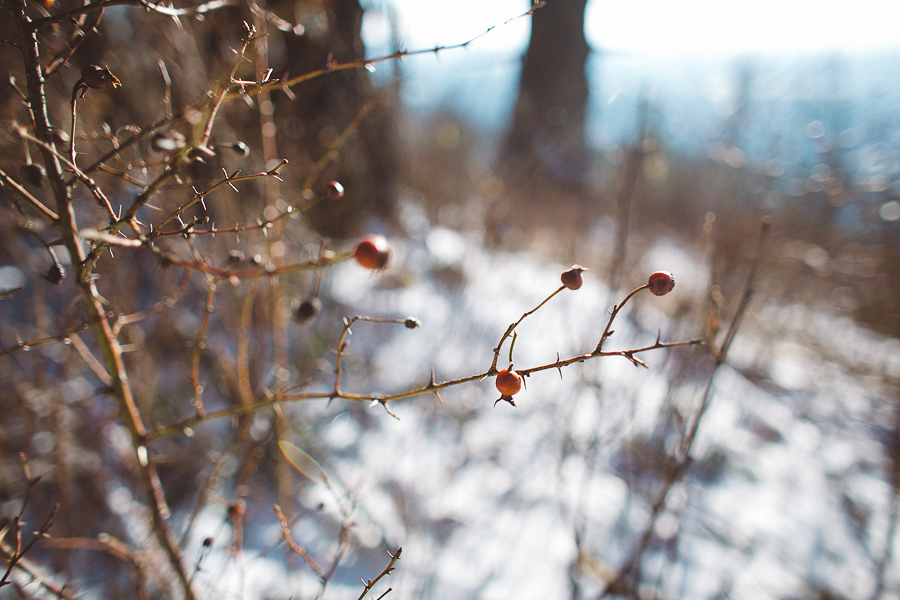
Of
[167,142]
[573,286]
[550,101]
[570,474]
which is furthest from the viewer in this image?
[550,101]

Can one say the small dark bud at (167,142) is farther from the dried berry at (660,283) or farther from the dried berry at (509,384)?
the dried berry at (660,283)

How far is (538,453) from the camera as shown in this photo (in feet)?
8.48

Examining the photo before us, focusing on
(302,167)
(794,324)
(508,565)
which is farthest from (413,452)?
(794,324)

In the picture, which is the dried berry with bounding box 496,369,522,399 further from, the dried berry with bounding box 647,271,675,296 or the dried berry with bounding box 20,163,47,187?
the dried berry with bounding box 20,163,47,187

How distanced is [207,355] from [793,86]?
20.8 feet

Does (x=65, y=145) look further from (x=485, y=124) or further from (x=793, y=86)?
(x=485, y=124)

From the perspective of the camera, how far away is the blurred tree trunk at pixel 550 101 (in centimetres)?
457

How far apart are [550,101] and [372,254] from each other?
563 cm

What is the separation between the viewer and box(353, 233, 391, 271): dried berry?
0.63 meters

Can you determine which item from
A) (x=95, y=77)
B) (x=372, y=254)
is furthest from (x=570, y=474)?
(x=95, y=77)

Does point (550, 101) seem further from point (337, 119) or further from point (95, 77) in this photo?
point (95, 77)

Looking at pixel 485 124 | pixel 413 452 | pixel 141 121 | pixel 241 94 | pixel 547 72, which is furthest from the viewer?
pixel 485 124

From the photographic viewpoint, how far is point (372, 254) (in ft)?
2.08

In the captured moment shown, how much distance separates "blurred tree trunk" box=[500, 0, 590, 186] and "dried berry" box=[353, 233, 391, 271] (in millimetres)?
3910
